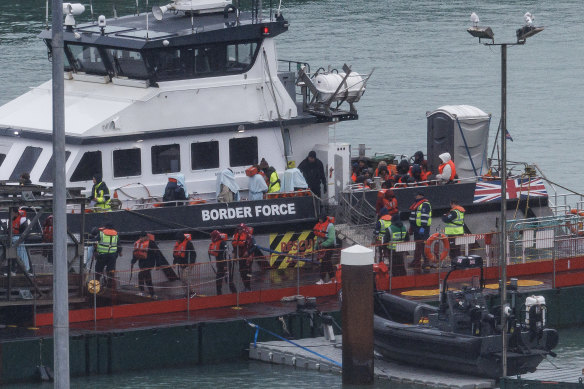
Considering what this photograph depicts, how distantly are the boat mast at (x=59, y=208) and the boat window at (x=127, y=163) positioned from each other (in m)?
9.49

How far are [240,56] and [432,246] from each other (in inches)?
174

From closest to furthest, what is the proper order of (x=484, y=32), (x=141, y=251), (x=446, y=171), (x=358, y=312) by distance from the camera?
(x=484, y=32)
(x=358, y=312)
(x=141, y=251)
(x=446, y=171)

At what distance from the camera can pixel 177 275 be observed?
20969 millimetres

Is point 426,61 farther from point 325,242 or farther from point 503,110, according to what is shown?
point 503,110

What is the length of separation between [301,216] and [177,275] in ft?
8.93

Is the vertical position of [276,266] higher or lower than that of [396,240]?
lower

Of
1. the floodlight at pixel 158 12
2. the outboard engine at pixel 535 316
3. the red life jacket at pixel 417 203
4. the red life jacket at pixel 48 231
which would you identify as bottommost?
the outboard engine at pixel 535 316

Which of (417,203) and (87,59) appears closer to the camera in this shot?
(417,203)

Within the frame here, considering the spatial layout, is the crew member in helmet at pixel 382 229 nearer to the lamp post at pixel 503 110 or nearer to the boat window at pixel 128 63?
the lamp post at pixel 503 110

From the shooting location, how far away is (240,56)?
76.3 ft

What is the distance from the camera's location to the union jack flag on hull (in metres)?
24.2

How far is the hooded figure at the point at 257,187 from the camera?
22703mm

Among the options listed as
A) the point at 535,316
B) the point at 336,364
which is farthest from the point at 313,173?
the point at 535,316

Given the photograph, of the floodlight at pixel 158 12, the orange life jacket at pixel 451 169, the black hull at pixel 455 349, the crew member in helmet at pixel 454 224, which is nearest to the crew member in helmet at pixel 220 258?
the black hull at pixel 455 349
